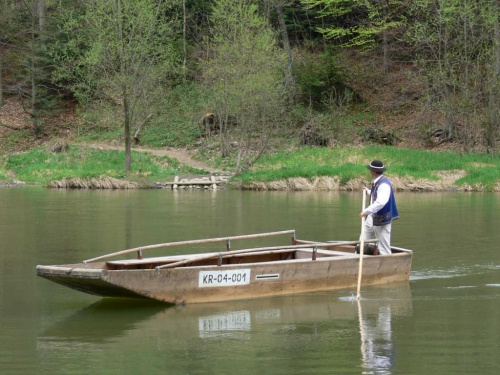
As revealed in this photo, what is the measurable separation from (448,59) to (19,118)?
24.3 meters

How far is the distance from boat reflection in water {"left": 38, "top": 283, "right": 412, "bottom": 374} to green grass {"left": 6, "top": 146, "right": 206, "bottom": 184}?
23565 mm

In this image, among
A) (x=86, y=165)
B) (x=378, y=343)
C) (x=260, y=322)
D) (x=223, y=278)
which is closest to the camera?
(x=378, y=343)

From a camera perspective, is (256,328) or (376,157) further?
(376,157)

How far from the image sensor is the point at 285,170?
34594mm

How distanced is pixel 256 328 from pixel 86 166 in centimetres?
2705

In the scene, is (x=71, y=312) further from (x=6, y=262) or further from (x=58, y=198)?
(x=58, y=198)

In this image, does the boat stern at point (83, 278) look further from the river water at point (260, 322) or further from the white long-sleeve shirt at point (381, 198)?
the white long-sleeve shirt at point (381, 198)

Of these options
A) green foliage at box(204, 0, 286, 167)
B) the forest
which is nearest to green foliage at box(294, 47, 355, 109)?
the forest

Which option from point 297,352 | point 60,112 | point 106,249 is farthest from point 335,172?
point 297,352

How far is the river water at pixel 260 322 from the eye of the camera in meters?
8.98

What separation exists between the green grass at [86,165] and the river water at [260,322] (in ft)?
50.1

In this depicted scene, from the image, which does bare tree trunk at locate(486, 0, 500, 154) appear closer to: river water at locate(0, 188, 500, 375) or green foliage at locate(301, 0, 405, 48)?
green foliage at locate(301, 0, 405, 48)

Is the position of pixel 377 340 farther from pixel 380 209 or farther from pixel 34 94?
pixel 34 94

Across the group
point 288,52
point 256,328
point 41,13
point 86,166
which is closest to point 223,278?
point 256,328
